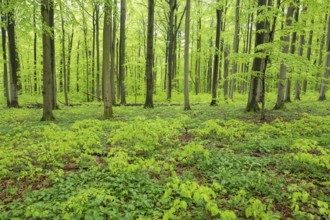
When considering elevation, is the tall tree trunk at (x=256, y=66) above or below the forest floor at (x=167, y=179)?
above

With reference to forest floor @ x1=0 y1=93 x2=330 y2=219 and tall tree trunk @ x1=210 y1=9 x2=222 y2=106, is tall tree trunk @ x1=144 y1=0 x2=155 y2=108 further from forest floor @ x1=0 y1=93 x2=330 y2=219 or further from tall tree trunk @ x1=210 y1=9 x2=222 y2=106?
forest floor @ x1=0 y1=93 x2=330 y2=219

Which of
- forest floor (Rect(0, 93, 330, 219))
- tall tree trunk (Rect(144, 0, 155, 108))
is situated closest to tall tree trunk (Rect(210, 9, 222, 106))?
tall tree trunk (Rect(144, 0, 155, 108))

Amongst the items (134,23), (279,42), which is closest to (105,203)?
(279,42)

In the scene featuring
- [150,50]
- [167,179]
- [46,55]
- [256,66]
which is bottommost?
[167,179]

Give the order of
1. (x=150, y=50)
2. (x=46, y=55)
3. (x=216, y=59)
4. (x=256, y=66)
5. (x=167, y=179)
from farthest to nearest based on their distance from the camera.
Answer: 1. (x=216, y=59)
2. (x=150, y=50)
3. (x=256, y=66)
4. (x=46, y=55)
5. (x=167, y=179)

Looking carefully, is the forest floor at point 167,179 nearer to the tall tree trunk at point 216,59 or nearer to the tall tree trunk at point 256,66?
the tall tree trunk at point 256,66

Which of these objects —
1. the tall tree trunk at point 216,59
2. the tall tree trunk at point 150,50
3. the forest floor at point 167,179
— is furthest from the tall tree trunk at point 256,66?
the tall tree trunk at point 150,50

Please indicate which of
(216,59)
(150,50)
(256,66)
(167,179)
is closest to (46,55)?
(150,50)

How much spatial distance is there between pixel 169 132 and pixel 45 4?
7.51m

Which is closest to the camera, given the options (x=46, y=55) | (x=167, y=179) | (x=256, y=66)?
(x=167, y=179)

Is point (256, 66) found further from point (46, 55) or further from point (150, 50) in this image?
point (46, 55)

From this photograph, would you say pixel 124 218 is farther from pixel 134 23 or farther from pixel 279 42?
pixel 134 23

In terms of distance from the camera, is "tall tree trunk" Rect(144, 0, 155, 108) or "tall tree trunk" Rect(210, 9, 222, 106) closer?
"tall tree trunk" Rect(144, 0, 155, 108)

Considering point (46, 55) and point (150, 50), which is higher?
point (150, 50)
